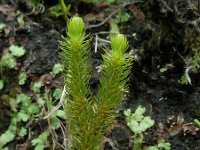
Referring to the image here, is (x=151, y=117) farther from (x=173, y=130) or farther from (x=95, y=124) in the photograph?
(x=95, y=124)

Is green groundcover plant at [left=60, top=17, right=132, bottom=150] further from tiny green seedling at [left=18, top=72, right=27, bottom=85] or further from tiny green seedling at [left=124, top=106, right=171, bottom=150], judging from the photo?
tiny green seedling at [left=18, top=72, right=27, bottom=85]

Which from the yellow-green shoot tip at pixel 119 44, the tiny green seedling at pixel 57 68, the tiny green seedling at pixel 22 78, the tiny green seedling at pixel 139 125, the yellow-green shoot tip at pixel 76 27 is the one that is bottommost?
the tiny green seedling at pixel 139 125

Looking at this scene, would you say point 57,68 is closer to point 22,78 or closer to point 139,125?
point 22,78

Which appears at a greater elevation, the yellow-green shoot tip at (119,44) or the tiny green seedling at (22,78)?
the yellow-green shoot tip at (119,44)

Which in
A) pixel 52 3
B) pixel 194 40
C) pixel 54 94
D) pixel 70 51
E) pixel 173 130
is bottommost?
pixel 173 130

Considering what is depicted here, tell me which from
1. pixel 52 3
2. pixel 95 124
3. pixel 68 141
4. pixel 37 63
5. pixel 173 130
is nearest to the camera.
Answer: pixel 95 124

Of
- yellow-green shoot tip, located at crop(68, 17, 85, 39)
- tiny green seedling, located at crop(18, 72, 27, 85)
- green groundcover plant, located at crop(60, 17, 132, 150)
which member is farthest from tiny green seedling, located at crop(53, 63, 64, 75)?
yellow-green shoot tip, located at crop(68, 17, 85, 39)

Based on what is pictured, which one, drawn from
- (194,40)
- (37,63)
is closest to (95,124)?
(37,63)

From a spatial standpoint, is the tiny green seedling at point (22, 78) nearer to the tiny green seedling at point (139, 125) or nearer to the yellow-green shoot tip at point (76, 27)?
the tiny green seedling at point (139, 125)

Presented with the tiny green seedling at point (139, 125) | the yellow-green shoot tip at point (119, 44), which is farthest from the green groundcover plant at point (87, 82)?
the tiny green seedling at point (139, 125)
